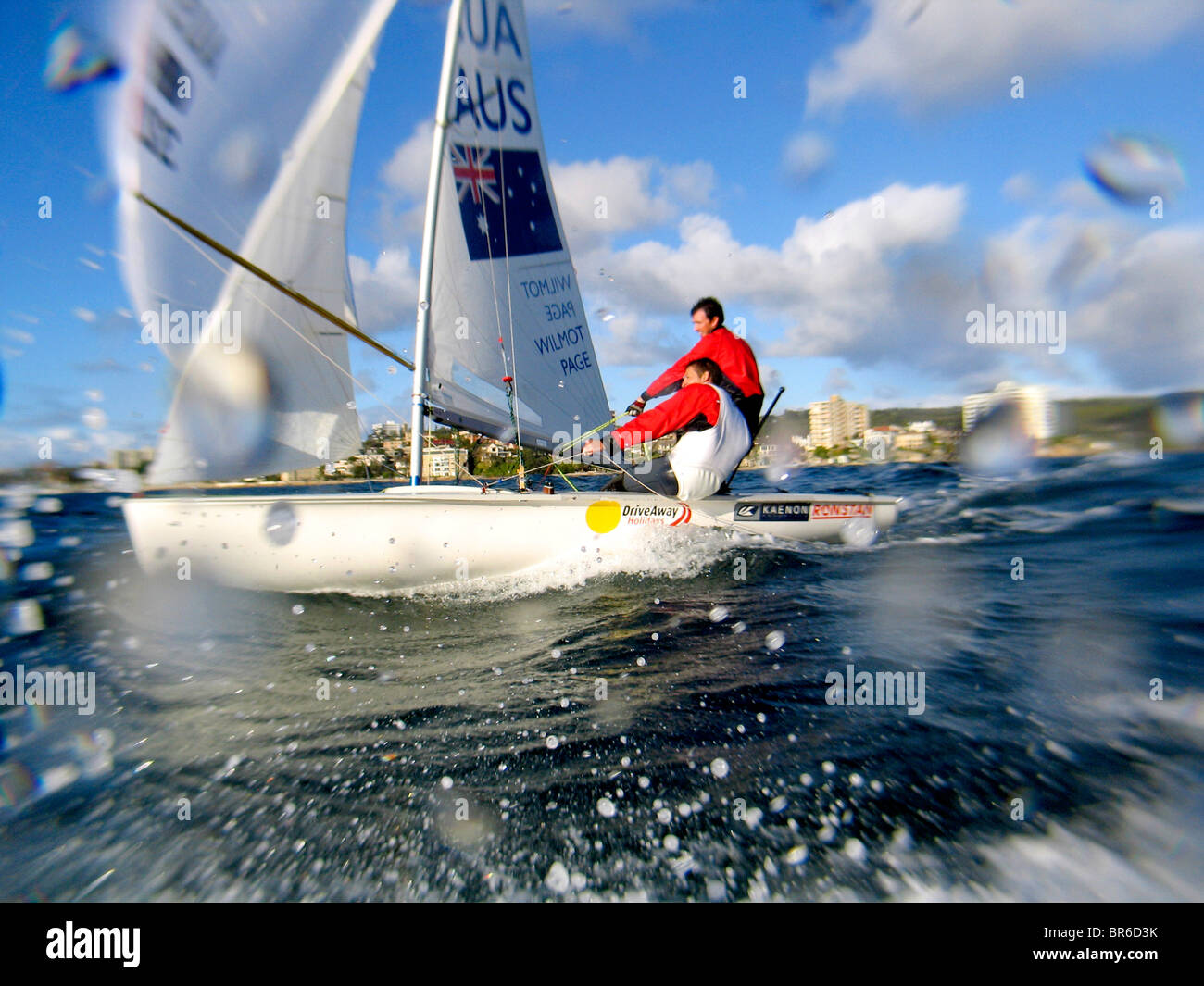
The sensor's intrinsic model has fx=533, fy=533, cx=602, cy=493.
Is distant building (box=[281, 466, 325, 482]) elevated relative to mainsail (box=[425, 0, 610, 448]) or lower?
lower

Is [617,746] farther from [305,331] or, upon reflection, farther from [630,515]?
[305,331]

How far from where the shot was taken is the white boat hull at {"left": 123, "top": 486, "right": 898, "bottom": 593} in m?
3.96

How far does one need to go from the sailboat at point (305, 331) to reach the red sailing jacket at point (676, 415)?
55 centimetres

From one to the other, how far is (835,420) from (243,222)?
12.1 meters

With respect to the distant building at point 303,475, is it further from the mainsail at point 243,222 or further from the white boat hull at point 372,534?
the white boat hull at point 372,534

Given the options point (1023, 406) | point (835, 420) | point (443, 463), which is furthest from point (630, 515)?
point (835, 420)

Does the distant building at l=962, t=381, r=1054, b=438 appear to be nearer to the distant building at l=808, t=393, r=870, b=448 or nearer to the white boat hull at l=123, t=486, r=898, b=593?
the distant building at l=808, t=393, r=870, b=448

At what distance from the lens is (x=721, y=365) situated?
512 cm

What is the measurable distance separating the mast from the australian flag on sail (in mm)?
225

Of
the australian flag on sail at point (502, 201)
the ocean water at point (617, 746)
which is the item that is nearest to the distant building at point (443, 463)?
the ocean water at point (617, 746)

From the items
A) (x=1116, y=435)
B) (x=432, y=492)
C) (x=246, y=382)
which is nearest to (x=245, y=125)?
(x=246, y=382)

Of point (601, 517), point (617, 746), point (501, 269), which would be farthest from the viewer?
point (501, 269)

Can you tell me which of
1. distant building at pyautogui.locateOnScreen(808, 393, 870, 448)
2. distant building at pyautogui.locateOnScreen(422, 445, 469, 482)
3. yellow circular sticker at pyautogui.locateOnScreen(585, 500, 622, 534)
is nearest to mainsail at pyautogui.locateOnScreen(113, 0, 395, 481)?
distant building at pyautogui.locateOnScreen(422, 445, 469, 482)
